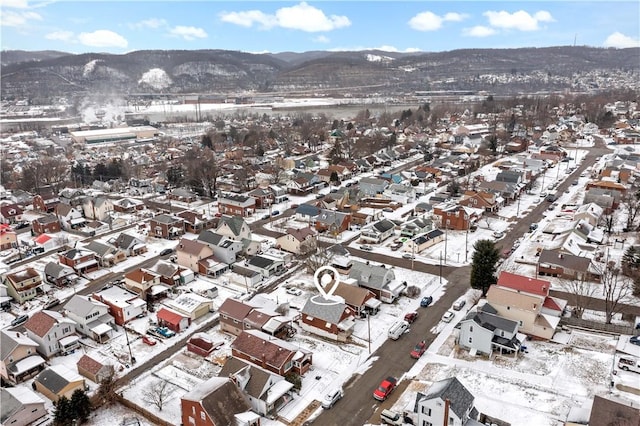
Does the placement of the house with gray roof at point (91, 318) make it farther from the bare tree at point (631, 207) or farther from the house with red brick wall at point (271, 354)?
the bare tree at point (631, 207)

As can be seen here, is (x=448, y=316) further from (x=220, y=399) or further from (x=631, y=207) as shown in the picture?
(x=631, y=207)

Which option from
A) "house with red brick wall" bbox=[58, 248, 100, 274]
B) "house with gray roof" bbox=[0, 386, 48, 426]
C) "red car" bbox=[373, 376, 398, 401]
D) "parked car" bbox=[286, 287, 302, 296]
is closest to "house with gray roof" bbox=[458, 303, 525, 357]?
"red car" bbox=[373, 376, 398, 401]

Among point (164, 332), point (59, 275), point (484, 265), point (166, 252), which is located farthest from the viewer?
point (166, 252)

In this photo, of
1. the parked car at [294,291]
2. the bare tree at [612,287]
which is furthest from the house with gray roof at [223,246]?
the bare tree at [612,287]

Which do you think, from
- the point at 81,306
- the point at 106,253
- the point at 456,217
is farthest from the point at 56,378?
the point at 456,217

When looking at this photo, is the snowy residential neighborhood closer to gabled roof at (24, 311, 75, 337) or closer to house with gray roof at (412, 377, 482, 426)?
house with gray roof at (412, 377, 482, 426)

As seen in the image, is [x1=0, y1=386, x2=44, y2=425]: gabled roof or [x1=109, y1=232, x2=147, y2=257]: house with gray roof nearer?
[x1=0, y1=386, x2=44, y2=425]: gabled roof
